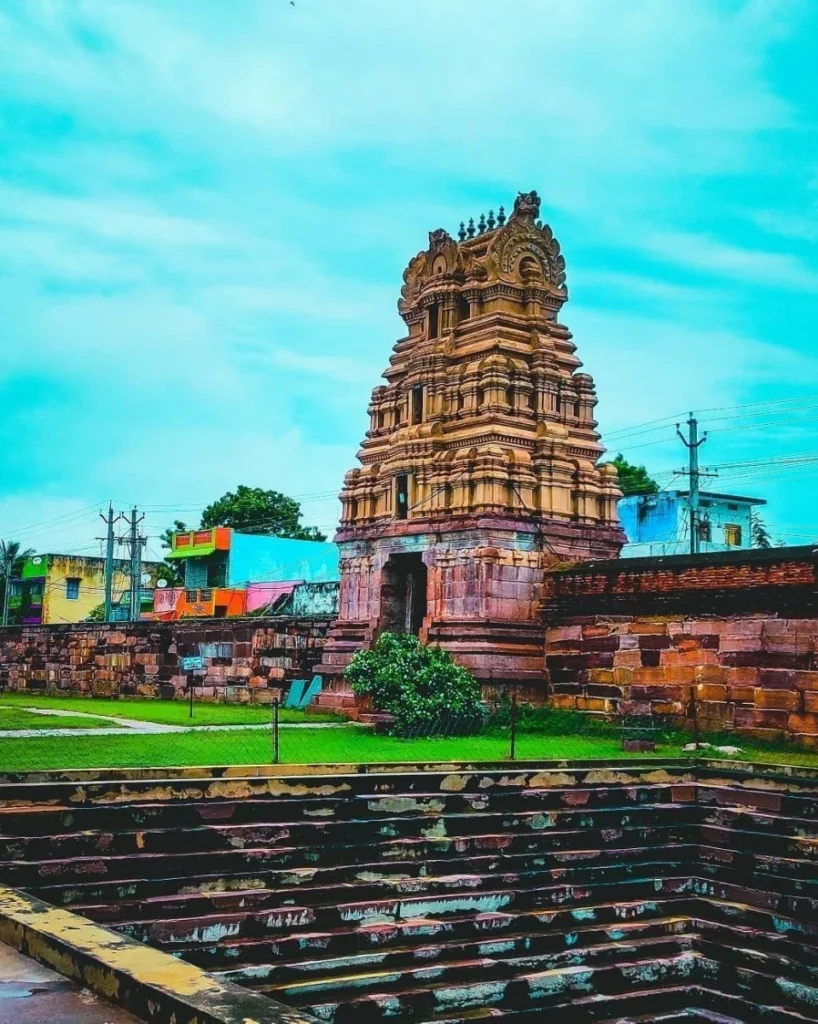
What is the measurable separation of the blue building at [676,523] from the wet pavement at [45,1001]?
31581 millimetres

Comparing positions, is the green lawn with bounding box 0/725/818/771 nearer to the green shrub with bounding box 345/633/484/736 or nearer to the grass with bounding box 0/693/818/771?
the grass with bounding box 0/693/818/771

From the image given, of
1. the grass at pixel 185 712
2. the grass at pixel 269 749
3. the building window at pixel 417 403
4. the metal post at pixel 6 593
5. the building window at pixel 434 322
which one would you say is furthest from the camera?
the metal post at pixel 6 593

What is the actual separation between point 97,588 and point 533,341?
115ft

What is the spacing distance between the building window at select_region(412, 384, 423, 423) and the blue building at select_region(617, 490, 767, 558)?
16.3 m

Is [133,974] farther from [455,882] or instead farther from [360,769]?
[360,769]

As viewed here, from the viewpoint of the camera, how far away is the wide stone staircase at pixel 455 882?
26.8 feet

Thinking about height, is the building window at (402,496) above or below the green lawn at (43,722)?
above

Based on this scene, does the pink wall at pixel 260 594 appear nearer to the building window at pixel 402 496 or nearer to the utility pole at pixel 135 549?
the utility pole at pixel 135 549

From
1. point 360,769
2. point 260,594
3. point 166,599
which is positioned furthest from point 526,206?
point 166,599

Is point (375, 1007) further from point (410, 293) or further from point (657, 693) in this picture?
point (410, 293)

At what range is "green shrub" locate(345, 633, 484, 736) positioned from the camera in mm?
16328

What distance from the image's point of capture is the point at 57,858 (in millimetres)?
8258

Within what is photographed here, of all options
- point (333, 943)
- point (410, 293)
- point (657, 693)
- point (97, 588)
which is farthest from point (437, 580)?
point (97, 588)

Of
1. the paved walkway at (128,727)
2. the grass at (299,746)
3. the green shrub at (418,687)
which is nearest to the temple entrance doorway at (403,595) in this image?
the grass at (299,746)
